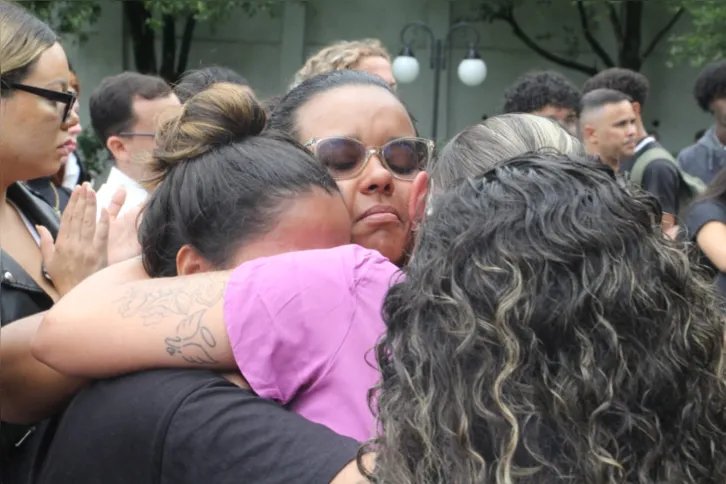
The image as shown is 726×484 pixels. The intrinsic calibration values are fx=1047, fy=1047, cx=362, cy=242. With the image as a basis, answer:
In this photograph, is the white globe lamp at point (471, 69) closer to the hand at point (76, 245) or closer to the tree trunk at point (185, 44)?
the tree trunk at point (185, 44)

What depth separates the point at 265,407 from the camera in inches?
57.2

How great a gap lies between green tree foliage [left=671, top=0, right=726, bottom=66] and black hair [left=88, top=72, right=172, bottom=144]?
9858 mm

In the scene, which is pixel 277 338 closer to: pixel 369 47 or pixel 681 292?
pixel 681 292

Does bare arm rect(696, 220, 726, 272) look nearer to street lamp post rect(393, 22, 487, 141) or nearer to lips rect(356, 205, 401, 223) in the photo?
lips rect(356, 205, 401, 223)

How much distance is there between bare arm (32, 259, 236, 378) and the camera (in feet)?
4.91

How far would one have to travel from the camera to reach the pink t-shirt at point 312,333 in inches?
57.3

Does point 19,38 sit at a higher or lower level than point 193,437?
higher

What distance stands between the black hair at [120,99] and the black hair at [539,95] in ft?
6.69

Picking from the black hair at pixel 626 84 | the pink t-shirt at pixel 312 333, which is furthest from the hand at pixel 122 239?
the black hair at pixel 626 84

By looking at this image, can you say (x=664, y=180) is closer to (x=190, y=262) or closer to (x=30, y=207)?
(x=30, y=207)

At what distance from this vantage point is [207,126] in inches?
71.3

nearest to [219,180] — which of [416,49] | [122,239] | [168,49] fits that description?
[122,239]

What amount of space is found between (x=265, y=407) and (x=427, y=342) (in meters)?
0.35

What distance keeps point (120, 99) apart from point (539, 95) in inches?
92.7
